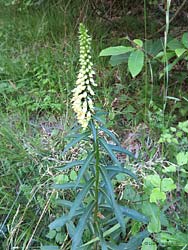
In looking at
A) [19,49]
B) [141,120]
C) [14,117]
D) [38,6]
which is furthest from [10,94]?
[38,6]

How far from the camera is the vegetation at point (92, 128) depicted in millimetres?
1578

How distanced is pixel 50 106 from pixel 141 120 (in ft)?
1.83

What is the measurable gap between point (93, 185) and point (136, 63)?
0.61 meters

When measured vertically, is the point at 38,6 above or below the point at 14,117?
above

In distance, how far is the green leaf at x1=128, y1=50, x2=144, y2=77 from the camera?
6.21 ft

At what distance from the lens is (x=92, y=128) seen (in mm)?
1378

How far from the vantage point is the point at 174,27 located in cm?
291

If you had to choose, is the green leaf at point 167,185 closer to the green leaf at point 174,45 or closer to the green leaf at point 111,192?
the green leaf at point 111,192

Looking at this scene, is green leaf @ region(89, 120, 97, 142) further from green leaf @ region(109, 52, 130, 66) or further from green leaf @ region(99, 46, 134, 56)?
green leaf @ region(109, 52, 130, 66)

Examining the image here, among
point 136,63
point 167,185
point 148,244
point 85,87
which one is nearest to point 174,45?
point 136,63

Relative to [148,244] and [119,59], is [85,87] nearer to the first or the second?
[148,244]

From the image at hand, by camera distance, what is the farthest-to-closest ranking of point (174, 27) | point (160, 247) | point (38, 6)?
1. point (38, 6)
2. point (174, 27)
3. point (160, 247)

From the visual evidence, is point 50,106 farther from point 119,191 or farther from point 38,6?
point 38,6

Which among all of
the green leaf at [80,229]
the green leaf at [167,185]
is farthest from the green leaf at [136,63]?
the green leaf at [80,229]
